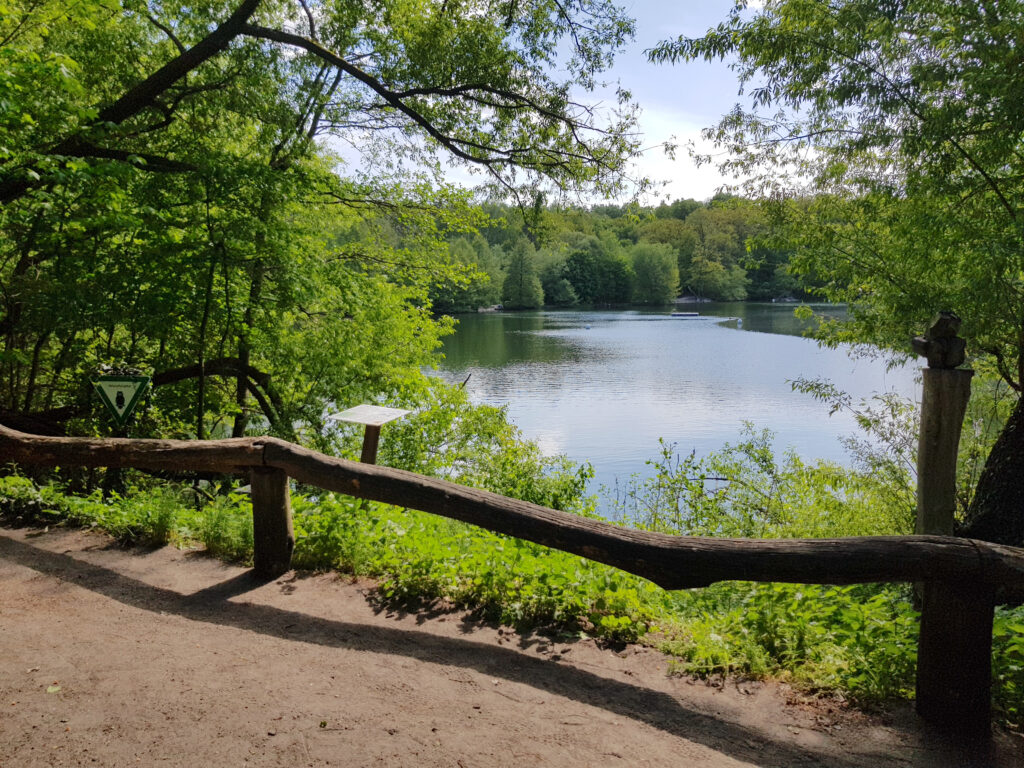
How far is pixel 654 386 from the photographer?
24.3 metres

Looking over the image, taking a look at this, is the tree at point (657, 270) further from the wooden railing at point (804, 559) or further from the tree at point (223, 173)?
the wooden railing at point (804, 559)

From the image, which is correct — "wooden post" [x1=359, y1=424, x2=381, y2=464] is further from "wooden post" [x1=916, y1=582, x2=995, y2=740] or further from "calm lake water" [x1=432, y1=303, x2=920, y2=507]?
"calm lake water" [x1=432, y1=303, x2=920, y2=507]

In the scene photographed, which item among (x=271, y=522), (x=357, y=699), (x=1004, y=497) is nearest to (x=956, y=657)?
(x=357, y=699)

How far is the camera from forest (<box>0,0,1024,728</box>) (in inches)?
166

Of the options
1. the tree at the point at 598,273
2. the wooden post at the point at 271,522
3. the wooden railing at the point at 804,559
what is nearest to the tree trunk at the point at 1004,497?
the wooden railing at the point at 804,559

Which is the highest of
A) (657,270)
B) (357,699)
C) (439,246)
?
(657,270)

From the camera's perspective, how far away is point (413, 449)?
10.6 metres

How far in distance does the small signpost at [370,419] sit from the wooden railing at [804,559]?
1155 millimetres

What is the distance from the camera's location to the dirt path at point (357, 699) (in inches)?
94.7

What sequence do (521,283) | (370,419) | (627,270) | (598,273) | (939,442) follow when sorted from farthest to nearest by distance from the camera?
(598,273), (521,283), (627,270), (370,419), (939,442)

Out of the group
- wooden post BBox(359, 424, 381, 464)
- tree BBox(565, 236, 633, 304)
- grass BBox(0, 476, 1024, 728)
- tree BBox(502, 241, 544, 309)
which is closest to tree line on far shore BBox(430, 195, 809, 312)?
tree BBox(502, 241, 544, 309)

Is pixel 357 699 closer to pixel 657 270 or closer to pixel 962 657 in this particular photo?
pixel 962 657

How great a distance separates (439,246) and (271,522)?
31.0ft

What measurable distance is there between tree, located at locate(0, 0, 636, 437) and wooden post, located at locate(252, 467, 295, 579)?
3541mm
